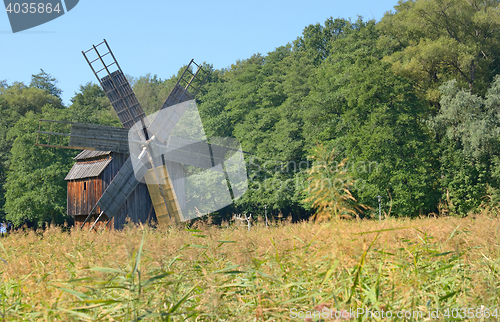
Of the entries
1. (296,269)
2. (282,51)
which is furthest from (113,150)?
(282,51)

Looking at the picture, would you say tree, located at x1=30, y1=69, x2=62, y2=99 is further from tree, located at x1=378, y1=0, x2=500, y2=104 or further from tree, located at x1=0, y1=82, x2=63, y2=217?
tree, located at x1=378, y1=0, x2=500, y2=104

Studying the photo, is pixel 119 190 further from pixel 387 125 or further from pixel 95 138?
pixel 387 125

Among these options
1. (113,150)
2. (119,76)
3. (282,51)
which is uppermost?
(282,51)

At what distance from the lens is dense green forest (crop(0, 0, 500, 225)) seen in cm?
2498

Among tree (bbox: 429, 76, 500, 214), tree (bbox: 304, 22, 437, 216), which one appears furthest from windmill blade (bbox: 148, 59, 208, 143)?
tree (bbox: 429, 76, 500, 214)

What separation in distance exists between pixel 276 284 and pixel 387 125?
973 inches

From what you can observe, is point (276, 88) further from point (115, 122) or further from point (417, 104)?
point (115, 122)

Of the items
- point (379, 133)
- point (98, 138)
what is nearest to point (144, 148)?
point (98, 138)

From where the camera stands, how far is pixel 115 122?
41844 millimetres

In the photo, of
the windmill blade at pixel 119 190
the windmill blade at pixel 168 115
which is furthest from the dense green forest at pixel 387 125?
the windmill blade at pixel 119 190

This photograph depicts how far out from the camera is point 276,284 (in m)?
2.96

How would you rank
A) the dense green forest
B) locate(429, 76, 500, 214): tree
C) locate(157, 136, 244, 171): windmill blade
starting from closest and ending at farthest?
locate(157, 136, 244, 171): windmill blade, locate(429, 76, 500, 214): tree, the dense green forest

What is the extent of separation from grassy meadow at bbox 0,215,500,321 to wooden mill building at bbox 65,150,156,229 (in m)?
13.9

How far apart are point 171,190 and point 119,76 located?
5.97 meters
